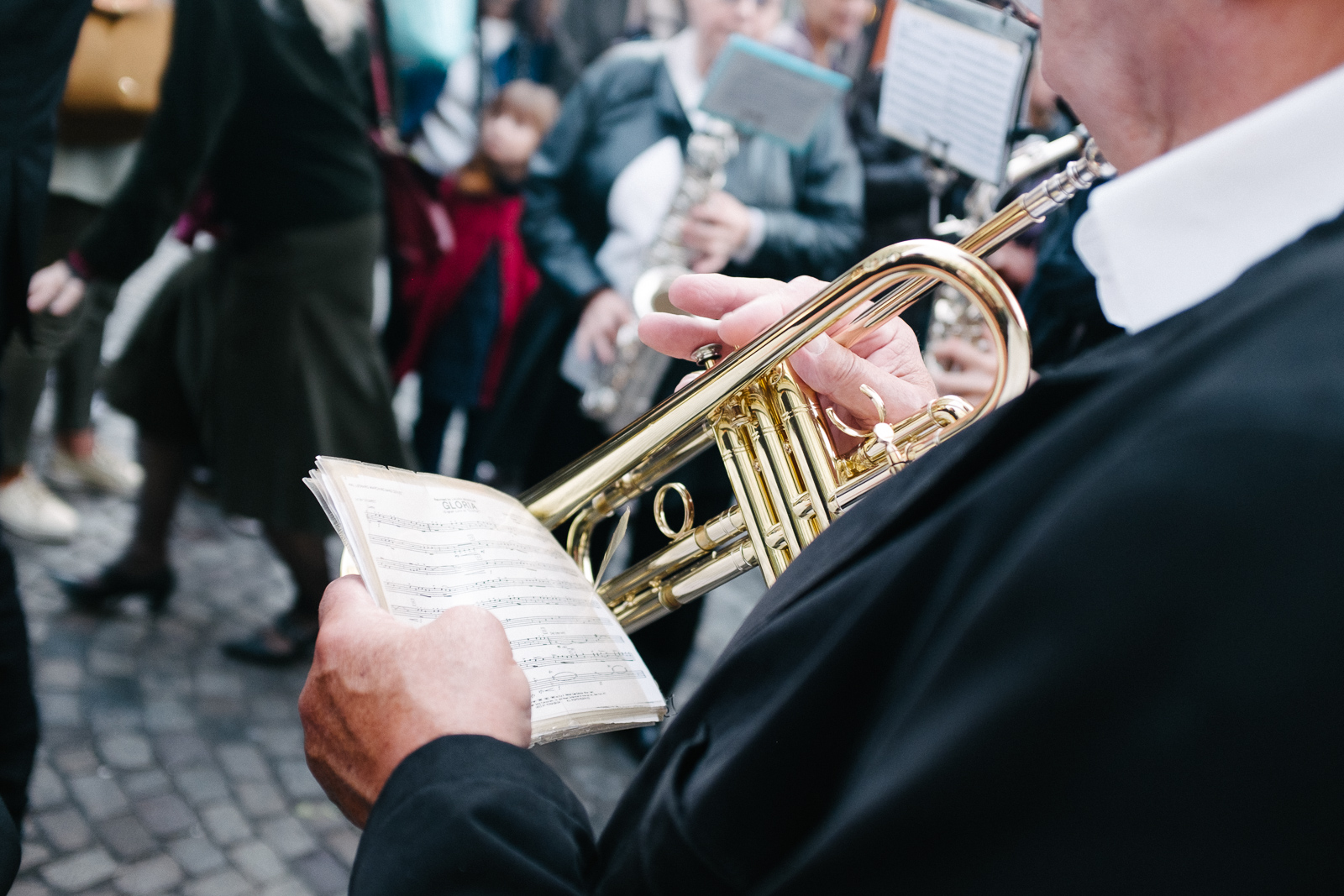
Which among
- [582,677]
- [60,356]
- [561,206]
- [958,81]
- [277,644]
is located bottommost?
[277,644]

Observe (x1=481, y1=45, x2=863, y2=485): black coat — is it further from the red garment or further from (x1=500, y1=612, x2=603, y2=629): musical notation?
(x1=500, y1=612, x2=603, y2=629): musical notation

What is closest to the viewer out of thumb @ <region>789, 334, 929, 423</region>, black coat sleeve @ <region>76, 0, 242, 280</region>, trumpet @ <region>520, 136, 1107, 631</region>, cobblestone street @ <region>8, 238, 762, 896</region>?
trumpet @ <region>520, 136, 1107, 631</region>

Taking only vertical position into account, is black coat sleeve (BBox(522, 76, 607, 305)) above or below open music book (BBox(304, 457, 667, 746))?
below

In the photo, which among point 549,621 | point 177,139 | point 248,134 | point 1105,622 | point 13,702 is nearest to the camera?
point 1105,622

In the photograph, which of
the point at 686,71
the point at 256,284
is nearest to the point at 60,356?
the point at 256,284

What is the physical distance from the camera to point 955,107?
91.6 inches

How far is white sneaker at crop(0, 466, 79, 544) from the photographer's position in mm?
3092

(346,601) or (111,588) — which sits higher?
(346,601)

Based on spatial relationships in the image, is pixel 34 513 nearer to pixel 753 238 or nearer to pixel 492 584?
pixel 753 238

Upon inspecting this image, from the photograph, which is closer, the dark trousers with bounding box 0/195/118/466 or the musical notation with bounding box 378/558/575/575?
the musical notation with bounding box 378/558/575/575

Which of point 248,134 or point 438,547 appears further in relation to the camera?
point 248,134

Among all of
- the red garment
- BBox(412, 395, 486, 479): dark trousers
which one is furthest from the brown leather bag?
BBox(412, 395, 486, 479): dark trousers

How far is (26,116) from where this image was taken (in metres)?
1.76

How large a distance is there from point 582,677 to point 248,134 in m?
2.12
